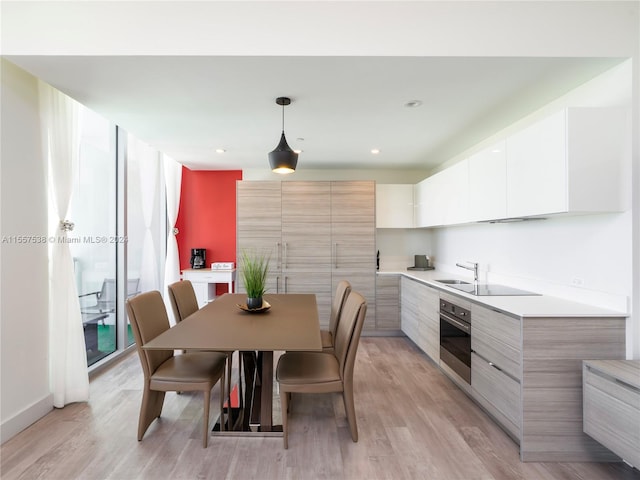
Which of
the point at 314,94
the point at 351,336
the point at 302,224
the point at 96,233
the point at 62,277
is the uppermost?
the point at 314,94

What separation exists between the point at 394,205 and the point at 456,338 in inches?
96.4

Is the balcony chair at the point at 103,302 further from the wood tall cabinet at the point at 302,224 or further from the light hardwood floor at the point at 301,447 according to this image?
the wood tall cabinet at the point at 302,224

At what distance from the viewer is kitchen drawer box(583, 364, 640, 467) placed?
163 centimetres

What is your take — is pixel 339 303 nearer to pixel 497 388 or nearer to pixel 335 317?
pixel 335 317

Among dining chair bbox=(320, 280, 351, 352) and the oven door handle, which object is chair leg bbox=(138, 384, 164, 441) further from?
the oven door handle

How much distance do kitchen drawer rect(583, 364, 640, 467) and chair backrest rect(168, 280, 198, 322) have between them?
9.58ft

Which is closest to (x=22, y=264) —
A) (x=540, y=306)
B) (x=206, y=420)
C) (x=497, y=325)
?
(x=206, y=420)

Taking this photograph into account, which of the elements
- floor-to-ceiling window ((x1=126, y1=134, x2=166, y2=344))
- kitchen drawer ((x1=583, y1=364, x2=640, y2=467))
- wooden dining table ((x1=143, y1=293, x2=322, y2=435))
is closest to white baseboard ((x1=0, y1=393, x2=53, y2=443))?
wooden dining table ((x1=143, y1=293, x2=322, y2=435))

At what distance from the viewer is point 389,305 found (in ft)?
15.2

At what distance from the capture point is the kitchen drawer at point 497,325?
2.08 metres

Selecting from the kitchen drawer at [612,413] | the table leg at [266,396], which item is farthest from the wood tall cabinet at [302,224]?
the kitchen drawer at [612,413]

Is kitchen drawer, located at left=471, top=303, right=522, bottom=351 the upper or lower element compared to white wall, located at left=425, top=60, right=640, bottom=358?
lower

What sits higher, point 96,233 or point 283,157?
point 283,157

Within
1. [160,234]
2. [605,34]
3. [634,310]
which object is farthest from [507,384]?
[160,234]
